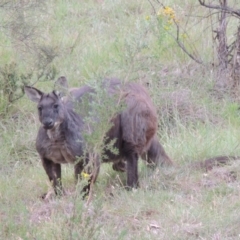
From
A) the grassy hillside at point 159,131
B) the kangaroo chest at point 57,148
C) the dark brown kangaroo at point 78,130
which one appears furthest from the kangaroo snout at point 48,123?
the grassy hillside at point 159,131

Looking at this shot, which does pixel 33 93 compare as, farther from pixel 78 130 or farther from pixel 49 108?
pixel 78 130

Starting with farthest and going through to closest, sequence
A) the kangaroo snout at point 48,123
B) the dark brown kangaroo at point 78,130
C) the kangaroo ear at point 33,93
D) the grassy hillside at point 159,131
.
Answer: the kangaroo ear at point 33,93
the dark brown kangaroo at point 78,130
the kangaroo snout at point 48,123
the grassy hillside at point 159,131

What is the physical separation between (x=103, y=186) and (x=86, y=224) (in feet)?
7.23

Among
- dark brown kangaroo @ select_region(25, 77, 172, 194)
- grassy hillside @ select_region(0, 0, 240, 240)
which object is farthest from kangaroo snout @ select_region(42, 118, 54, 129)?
grassy hillside @ select_region(0, 0, 240, 240)

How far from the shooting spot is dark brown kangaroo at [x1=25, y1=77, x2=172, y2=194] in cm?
678

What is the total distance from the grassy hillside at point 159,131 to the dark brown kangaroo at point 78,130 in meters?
0.24

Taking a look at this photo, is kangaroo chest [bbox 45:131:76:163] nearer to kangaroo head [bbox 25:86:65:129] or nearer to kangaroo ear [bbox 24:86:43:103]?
kangaroo head [bbox 25:86:65:129]

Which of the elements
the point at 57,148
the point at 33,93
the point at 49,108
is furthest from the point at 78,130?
the point at 33,93

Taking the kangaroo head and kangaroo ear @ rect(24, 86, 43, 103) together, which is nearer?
the kangaroo head

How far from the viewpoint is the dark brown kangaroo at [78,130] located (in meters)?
6.78

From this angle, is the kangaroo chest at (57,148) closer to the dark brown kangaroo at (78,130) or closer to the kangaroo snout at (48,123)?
the dark brown kangaroo at (78,130)

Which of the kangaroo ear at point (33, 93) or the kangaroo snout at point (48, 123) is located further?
the kangaroo ear at point (33, 93)

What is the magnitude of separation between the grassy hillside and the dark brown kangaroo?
243 millimetres

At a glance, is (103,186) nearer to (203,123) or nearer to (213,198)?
(213,198)
